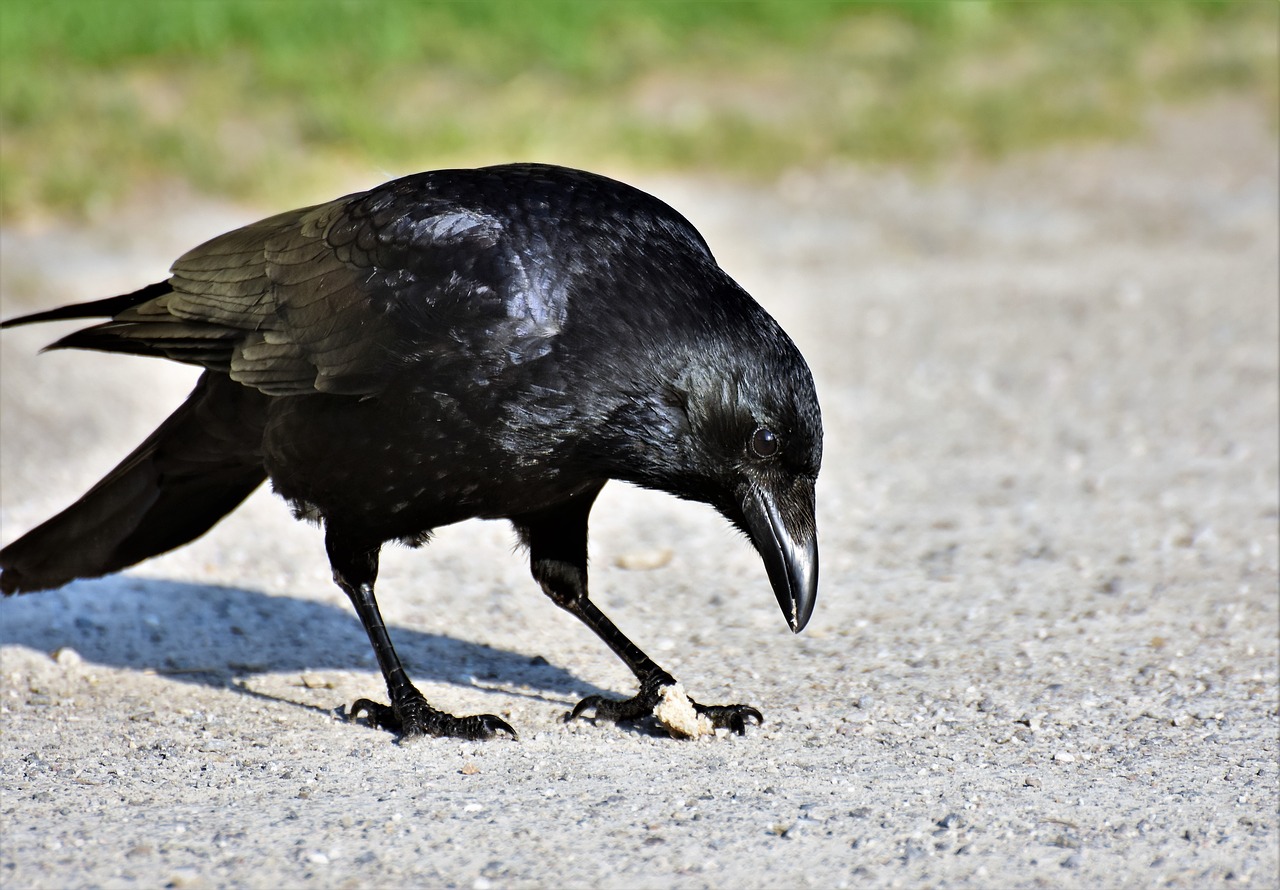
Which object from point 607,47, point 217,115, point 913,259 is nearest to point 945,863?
point 913,259

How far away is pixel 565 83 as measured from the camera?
1273cm

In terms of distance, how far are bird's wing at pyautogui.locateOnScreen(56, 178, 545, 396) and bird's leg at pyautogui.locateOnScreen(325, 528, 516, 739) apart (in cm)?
49

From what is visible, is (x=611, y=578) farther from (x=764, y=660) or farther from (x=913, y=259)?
(x=913, y=259)

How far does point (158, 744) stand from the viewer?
4164 mm

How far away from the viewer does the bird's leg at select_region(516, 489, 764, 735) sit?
14.0 ft

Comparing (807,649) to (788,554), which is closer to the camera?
(788,554)

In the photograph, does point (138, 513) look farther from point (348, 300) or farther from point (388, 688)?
point (348, 300)

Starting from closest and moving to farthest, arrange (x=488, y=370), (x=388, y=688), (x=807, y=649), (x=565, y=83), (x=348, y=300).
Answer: (x=488, y=370) → (x=348, y=300) → (x=388, y=688) → (x=807, y=649) → (x=565, y=83)

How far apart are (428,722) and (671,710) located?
0.65 meters

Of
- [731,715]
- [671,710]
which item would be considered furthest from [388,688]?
[731,715]

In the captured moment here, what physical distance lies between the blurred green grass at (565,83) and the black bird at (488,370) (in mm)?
6122

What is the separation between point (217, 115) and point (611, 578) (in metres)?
7.20

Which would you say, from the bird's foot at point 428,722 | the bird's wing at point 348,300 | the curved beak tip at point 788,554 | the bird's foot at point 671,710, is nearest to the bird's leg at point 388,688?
the bird's foot at point 428,722

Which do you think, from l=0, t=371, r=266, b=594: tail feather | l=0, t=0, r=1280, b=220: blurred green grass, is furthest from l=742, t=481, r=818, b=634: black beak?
l=0, t=0, r=1280, b=220: blurred green grass
